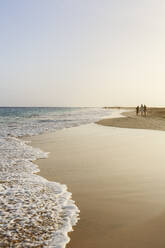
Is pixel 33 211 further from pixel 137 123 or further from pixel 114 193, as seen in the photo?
pixel 137 123

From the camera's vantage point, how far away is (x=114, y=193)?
6719mm

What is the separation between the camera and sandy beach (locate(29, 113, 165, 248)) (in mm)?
4586

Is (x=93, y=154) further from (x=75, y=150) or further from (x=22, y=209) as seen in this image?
(x=22, y=209)

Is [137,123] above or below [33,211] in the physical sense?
above

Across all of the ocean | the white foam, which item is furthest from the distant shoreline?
the white foam

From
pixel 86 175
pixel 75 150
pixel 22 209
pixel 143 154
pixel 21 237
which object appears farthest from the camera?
pixel 75 150

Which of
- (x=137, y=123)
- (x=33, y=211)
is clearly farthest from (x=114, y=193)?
(x=137, y=123)

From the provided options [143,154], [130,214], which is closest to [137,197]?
[130,214]

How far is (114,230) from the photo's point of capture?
4.81 metres

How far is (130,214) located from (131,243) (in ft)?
3.72

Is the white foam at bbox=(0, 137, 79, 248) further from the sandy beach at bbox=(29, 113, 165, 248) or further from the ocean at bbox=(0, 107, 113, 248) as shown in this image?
the sandy beach at bbox=(29, 113, 165, 248)

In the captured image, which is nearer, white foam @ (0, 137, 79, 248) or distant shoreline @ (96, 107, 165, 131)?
white foam @ (0, 137, 79, 248)

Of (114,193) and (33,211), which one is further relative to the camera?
(114,193)

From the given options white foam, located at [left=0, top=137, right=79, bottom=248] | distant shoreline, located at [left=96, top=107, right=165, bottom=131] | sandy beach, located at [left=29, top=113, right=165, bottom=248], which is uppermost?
distant shoreline, located at [left=96, top=107, right=165, bottom=131]
